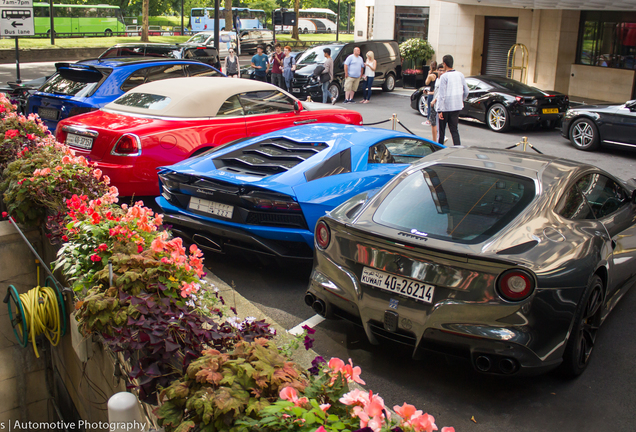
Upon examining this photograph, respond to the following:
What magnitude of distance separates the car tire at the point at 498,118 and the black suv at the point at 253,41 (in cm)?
3142

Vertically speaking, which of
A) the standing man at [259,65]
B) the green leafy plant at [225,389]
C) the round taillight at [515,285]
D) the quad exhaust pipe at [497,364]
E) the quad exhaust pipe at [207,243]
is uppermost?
the standing man at [259,65]

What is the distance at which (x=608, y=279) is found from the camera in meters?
4.23

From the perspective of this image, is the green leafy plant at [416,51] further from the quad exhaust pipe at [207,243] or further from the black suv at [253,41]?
the quad exhaust pipe at [207,243]

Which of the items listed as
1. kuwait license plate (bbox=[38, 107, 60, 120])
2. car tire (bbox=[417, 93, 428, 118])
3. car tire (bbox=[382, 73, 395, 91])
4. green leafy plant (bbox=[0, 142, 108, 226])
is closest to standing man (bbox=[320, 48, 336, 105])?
car tire (bbox=[417, 93, 428, 118])

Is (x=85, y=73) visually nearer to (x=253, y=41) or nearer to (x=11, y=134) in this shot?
(x=11, y=134)

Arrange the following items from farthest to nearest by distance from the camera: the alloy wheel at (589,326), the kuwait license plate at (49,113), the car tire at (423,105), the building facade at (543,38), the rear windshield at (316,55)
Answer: the rear windshield at (316,55)
the building facade at (543,38)
the car tire at (423,105)
the kuwait license plate at (49,113)
the alloy wheel at (589,326)

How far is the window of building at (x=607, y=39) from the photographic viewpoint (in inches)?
777

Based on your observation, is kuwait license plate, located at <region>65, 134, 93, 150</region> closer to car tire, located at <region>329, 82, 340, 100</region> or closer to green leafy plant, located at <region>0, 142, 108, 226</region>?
green leafy plant, located at <region>0, 142, 108, 226</region>

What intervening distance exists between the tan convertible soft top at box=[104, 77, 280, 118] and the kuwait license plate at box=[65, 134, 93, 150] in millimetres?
803

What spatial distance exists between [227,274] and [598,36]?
19528mm

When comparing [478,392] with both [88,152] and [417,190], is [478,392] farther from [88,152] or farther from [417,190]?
[88,152]

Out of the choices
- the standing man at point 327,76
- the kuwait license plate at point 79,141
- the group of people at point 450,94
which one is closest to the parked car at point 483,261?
the kuwait license plate at point 79,141

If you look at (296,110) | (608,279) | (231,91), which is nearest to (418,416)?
(608,279)

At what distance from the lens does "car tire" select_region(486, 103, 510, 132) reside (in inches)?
571
